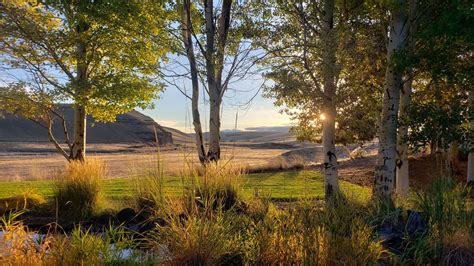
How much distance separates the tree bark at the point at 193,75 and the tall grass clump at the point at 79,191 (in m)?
3.35

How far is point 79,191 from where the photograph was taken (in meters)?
9.09

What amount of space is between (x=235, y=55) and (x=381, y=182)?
5.32 meters

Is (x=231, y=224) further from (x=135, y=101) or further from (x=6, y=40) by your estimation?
(x=6, y=40)

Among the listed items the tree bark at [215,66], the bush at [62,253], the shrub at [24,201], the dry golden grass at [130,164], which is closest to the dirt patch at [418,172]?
the dry golden grass at [130,164]

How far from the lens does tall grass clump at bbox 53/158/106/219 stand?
8945mm

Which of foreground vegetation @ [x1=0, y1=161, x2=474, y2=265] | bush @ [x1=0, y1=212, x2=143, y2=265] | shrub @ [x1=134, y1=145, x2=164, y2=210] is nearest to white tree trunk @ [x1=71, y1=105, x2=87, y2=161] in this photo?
shrub @ [x1=134, y1=145, x2=164, y2=210]

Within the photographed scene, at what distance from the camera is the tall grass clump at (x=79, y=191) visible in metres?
8.95

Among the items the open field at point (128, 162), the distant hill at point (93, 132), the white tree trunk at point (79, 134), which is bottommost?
the open field at point (128, 162)

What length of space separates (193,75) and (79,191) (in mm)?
4696

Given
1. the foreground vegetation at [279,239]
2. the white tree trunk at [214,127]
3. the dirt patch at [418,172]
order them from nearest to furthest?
the foreground vegetation at [279,239]
the white tree trunk at [214,127]
the dirt patch at [418,172]

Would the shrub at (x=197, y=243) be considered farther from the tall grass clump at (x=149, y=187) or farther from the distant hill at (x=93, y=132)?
the distant hill at (x=93, y=132)

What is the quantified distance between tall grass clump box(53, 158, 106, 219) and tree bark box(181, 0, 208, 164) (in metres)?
3.35

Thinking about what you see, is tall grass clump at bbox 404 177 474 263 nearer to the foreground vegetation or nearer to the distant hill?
the foreground vegetation

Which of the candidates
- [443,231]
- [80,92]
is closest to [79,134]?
[80,92]
